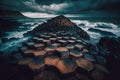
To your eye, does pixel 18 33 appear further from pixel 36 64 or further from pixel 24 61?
pixel 36 64

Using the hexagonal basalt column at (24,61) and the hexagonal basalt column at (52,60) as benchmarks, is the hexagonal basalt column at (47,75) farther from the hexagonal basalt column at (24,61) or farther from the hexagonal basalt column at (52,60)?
the hexagonal basalt column at (24,61)

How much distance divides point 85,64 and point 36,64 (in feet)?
3.19

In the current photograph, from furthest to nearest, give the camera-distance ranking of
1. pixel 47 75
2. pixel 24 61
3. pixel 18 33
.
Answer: pixel 18 33, pixel 24 61, pixel 47 75

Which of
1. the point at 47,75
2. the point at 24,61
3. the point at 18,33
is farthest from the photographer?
the point at 18,33

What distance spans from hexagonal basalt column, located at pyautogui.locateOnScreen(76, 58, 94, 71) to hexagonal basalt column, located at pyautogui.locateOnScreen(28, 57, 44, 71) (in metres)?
0.73

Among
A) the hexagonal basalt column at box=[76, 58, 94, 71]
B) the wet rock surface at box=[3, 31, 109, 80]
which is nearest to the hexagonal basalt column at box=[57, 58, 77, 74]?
the wet rock surface at box=[3, 31, 109, 80]

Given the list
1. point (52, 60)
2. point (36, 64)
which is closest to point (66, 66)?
point (52, 60)

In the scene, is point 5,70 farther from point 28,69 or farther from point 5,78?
point 28,69

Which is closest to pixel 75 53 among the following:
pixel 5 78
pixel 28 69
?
pixel 28 69

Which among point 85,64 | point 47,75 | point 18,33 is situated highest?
point 85,64

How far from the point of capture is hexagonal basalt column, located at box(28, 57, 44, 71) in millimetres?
1522

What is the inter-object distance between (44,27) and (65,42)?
2.75 m

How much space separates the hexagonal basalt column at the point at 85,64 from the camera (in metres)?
1.64

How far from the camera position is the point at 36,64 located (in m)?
1.59
